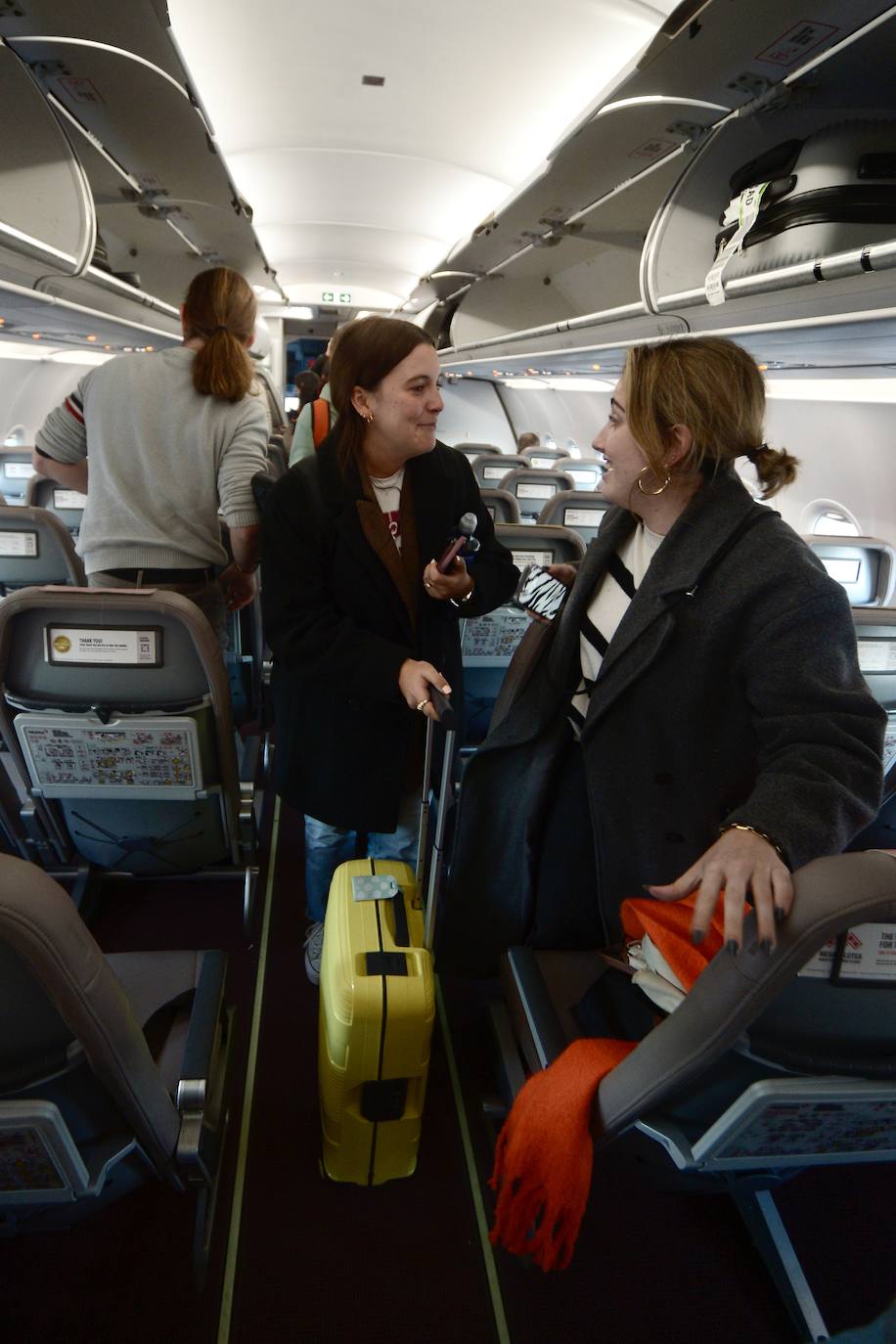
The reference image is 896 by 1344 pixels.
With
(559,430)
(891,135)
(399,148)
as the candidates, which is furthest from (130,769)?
(559,430)

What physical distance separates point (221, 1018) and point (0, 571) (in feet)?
8.94

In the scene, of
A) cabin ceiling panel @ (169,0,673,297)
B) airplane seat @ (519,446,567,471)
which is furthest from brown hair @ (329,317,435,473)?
airplane seat @ (519,446,567,471)

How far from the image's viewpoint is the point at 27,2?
8.41 ft

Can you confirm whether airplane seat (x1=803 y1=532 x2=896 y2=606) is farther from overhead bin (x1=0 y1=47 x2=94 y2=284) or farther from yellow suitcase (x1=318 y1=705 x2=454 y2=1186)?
overhead bin (x1=0 y1=47 x2=94 y2=284)

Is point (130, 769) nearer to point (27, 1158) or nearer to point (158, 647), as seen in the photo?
point (158, 647)

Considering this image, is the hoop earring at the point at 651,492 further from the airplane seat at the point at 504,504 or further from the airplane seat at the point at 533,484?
the airplane seat at the point at 533,484

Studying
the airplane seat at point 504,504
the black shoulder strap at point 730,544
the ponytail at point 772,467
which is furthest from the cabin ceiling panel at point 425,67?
the black shoulder strap at point 730,544

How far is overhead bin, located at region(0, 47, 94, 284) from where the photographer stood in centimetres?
332

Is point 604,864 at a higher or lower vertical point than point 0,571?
lower

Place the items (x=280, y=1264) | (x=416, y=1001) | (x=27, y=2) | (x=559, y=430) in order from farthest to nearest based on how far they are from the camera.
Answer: (x=559, y=430) → (x=27, y=2) → (x=280, y=1264) → (x=416, y=1001)

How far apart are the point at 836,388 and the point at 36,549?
18.8 ft

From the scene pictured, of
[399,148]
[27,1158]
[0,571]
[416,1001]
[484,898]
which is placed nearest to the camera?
[27,1158]

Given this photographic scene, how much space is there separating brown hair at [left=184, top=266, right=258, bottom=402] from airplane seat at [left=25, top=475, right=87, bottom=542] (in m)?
2.48

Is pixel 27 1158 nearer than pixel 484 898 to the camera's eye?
Yes
